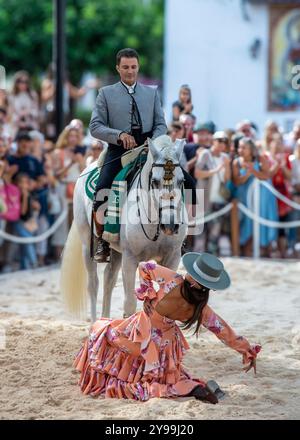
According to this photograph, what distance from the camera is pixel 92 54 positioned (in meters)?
33.0

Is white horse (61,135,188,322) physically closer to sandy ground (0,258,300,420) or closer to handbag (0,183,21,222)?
sandy ground (0,258,300,420)

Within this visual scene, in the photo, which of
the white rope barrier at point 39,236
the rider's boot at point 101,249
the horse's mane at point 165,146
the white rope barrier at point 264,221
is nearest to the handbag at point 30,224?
the white rope barrier at point 39,236

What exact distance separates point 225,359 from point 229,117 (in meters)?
15.2

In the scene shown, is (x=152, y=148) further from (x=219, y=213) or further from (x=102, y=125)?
(x=219, y=213)

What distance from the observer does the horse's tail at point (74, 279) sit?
8562 mm

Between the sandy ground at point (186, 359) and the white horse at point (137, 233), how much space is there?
0.39m

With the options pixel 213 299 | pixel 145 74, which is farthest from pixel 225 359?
pixel 145 74

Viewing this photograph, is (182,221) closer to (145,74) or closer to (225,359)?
(225,359)

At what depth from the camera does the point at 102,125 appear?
751cm

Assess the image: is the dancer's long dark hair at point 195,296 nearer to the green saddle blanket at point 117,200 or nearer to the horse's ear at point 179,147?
the horse's ear at point 179,147

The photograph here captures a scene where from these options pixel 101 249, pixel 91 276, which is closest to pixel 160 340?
pixel 101 249

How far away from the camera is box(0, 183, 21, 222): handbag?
1166 cm

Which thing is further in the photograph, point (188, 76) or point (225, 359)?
point (188, 76)

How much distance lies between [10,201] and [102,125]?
4.47 metres
